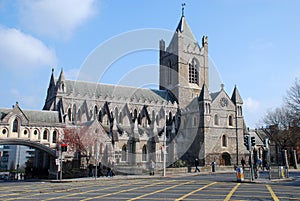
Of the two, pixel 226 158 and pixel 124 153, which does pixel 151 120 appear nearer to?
pixel 124 153

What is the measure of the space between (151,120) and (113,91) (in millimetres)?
8974

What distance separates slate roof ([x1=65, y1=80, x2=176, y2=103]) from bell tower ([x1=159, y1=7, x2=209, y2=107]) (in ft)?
9.05

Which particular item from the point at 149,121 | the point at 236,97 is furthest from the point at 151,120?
the point at 236,97

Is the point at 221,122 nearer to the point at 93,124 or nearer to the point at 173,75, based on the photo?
the point at 173,75

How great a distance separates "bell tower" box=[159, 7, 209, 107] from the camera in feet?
201

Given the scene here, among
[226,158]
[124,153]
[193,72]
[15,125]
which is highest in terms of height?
[193,72]

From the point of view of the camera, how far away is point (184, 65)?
62125 millimetres

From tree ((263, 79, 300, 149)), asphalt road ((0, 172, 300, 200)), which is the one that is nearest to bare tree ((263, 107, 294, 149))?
tree ((263, 79, 300, 149))

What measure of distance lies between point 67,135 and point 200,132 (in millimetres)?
21604

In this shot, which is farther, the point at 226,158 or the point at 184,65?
the point at 184,65

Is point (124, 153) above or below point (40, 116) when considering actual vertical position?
below

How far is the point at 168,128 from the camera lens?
55.3 metres

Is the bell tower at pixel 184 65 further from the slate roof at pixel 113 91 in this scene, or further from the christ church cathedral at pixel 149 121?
the slate roof at pixel 113 91

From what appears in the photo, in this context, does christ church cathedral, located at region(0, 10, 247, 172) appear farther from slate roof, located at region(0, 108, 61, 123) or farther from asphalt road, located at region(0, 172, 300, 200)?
asphalt road, located at region(0, 172, 300, 200)
